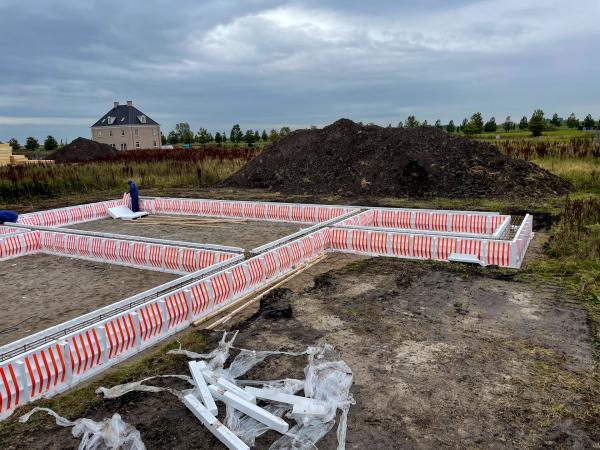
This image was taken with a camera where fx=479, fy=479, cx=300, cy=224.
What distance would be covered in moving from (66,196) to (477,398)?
26.6 metres

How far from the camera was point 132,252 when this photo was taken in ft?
43.0

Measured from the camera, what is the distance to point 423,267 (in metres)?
11.8

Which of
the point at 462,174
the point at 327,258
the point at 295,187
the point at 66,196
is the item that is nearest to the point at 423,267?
the point at 327,258

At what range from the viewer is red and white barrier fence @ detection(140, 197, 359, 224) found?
727 inches

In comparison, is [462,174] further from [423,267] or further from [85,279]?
[85,279]

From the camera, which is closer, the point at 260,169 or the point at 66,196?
the point at 66,196

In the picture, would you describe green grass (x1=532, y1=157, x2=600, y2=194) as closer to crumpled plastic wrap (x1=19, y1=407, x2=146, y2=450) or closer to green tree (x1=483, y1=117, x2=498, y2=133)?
crumpled plastic wrap (x1=19, y1=407, x2=146, y2=450)

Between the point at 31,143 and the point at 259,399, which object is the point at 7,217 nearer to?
the point at 259,399

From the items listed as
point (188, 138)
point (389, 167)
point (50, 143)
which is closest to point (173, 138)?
point (188, 138)

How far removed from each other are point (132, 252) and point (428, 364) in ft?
29.6

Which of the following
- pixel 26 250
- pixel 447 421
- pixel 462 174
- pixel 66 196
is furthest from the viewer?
pixel 66 196

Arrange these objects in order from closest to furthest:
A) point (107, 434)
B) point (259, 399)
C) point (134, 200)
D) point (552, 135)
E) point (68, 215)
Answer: point (107, 434), point (259, 399), point (68, 215), point (134, 200), point (552, 135)

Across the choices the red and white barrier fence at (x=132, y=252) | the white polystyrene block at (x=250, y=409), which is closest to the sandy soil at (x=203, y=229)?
the red and white barrier fence at (x=132, y=252)

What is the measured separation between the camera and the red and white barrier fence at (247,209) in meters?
18.5
